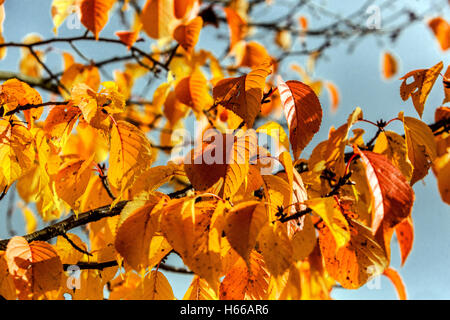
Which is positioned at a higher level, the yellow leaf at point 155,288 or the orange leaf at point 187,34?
the orange leaf at point 187,34

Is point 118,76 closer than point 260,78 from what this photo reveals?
No

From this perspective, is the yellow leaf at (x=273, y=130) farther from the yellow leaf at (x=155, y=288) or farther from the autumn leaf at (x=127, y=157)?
the yellow leaf at (x=155, y=288)

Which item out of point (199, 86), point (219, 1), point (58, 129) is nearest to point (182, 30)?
point (199, 86)

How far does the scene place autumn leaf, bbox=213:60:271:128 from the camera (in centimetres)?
56

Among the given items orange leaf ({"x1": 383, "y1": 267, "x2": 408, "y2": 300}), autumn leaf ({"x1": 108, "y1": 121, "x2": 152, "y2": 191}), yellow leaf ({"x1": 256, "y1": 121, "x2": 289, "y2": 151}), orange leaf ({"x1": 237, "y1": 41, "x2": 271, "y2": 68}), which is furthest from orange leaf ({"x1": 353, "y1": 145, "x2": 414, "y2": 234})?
orange leaf ({"x1": 237, "y1": 41, "x2": 271, "y2": 68})

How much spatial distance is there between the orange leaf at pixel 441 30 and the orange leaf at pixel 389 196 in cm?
256

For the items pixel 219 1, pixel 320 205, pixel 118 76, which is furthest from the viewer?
pixel 219 1

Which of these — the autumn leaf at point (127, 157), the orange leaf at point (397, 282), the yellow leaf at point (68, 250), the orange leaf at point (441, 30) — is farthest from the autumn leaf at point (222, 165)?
the orange leaf at point (441, 30)

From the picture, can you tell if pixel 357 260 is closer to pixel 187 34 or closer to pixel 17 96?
pixel 17 96

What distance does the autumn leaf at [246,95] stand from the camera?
0.56m

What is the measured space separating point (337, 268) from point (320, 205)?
194 millimetres

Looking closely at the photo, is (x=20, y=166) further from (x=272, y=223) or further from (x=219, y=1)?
(x=219, y=1)

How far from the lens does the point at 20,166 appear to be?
2.20 ft

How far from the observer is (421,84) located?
65 centimetres
